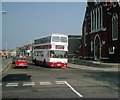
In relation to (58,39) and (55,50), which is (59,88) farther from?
(58,39)

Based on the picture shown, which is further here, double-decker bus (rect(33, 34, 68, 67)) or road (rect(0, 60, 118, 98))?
double-decker bus (rect(33, 34, 68, 67))

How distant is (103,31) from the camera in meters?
59.2

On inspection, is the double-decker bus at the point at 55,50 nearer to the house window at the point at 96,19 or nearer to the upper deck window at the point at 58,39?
the upper deck window at the point at 58,39

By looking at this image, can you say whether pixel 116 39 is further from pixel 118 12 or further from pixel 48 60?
pixel 48 60

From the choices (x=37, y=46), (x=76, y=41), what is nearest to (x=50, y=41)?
(x=37, y=46)

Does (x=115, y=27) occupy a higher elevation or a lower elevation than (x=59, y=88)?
higher

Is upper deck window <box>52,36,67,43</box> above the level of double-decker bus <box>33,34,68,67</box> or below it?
above

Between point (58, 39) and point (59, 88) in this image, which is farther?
point (58, 39)

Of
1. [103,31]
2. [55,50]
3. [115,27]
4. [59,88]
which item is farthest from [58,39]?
[59,88]

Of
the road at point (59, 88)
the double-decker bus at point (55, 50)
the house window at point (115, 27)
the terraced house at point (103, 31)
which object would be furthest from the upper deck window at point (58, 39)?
the road at point (59, 88)

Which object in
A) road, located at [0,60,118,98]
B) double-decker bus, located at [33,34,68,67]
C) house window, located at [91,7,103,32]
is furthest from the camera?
house window, located at [91,7,103,32]

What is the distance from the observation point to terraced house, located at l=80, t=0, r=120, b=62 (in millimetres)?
54969

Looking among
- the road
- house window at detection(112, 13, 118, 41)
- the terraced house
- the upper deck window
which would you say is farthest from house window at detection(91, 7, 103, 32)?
the road

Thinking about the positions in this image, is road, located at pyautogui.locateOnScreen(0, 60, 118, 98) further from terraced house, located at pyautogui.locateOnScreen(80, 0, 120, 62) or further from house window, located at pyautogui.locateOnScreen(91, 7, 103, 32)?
house window, located at pyautogui.locateOnScreen(91, 7, 103, 32)
